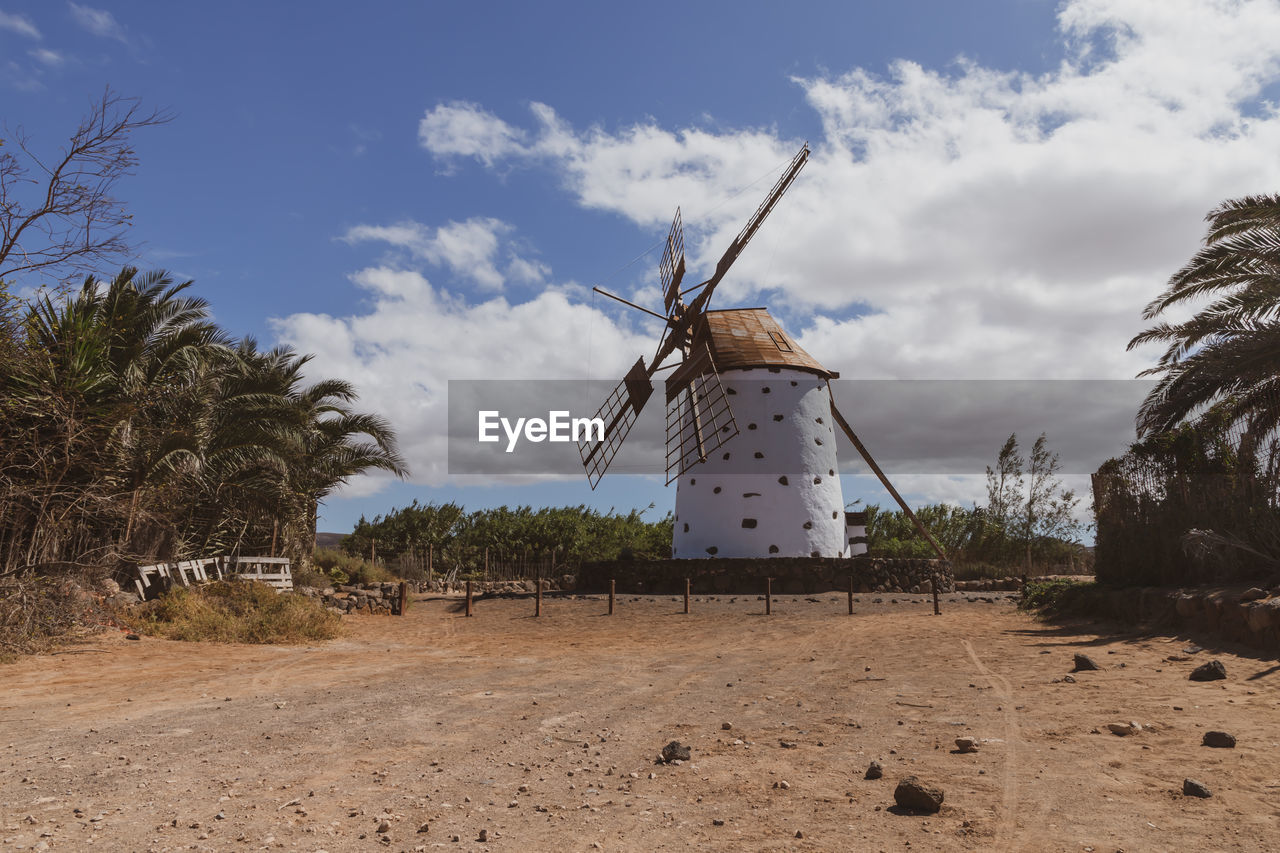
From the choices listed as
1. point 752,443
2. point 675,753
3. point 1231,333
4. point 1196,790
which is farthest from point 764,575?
point 1196,790

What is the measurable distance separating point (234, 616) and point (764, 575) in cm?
1440

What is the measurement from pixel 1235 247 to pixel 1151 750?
10.6m

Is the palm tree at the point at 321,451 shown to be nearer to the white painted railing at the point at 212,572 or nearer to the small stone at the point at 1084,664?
the white painted railing at the point at 212,572

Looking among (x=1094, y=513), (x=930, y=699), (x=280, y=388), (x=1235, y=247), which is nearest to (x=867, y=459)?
(x=1094, y=513)

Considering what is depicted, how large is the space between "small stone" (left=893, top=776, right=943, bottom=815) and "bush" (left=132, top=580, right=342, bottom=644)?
1149cm

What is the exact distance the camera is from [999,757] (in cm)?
521

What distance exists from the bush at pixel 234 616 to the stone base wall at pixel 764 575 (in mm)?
10534

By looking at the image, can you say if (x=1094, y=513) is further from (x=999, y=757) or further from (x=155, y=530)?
(x=155, y=530)

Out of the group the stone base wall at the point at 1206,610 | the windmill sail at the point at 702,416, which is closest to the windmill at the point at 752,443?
the windmill sail at the point at 702,416

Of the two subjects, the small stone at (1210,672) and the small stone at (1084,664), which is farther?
the small stone at (1084,664)

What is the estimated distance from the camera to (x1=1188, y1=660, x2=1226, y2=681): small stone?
7.61 meters

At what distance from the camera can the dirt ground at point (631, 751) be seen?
391 cm

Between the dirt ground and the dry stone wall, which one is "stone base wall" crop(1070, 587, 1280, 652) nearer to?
the dry stone wall

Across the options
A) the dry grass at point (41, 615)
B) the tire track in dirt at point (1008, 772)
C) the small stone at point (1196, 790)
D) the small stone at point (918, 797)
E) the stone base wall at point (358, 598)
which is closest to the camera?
the tire track in dirt at point (1008, 772)
